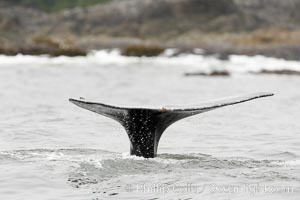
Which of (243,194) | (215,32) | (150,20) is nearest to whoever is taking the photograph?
(243,194)

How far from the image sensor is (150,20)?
8956cm

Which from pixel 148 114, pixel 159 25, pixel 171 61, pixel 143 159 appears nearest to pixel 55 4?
pixel 159 25

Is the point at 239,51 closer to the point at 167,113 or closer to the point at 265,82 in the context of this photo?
the point at 265,82

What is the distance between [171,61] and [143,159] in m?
48.8

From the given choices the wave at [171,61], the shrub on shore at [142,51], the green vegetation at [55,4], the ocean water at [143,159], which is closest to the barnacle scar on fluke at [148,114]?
the ocean water at [143,159]

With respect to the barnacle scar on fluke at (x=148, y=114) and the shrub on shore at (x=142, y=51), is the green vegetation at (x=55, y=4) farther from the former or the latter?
the barnacle scar on fluke at (x=148, y=114)

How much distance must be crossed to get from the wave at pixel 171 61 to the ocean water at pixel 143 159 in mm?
19553

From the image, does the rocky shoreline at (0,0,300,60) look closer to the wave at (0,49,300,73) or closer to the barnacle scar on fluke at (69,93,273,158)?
the wave at (0,49,300,73)

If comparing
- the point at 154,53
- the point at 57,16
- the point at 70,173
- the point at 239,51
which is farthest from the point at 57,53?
the point at 70,173

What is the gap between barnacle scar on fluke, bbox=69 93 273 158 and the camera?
36.2 feet

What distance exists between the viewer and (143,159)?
11.9m

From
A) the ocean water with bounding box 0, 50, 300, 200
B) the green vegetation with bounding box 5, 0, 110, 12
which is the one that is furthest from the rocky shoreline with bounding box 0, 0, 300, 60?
the ocean water with bounding box 0, 50, 300, 200

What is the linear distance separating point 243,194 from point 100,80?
1097 inches

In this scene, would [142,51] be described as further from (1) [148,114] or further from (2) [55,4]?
(1) [148,114]
